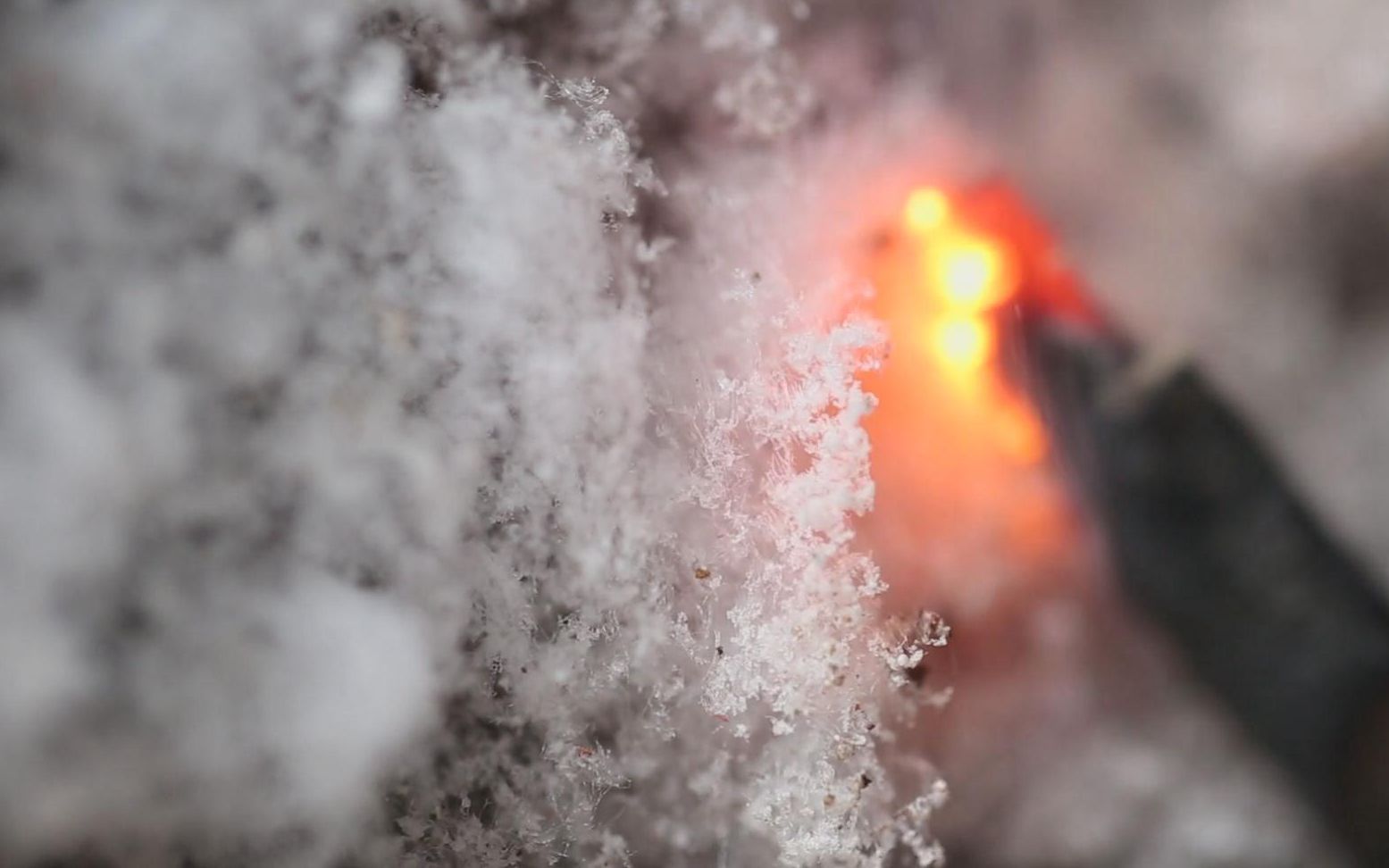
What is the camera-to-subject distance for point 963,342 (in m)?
0.60

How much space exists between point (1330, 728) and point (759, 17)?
0.59m

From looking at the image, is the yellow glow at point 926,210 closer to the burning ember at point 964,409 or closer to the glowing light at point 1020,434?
the burning ember at point 964,409

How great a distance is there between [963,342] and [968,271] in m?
0.05

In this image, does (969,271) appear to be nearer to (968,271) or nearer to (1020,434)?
(968,271)

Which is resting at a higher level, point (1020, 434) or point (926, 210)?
point (926, 210)

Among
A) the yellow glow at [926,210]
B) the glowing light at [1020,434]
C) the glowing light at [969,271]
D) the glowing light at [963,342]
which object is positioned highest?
the yellow glow at [926,210]

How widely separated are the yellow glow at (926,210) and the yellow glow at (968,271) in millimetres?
13

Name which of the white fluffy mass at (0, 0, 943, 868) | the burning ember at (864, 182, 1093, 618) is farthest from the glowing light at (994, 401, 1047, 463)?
the white fluffy mass at (0, 0, 943, 868)

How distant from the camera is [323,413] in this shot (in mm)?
520

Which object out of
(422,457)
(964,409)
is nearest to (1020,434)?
(964,409)

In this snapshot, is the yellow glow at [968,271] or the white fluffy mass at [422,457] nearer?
the white fluffy mass at [422,457]

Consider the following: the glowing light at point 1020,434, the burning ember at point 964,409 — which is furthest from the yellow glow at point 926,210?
the glowing light at point 1020,434

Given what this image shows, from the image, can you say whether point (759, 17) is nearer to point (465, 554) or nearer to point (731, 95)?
point (731, 95)

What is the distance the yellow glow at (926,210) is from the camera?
60 cm
